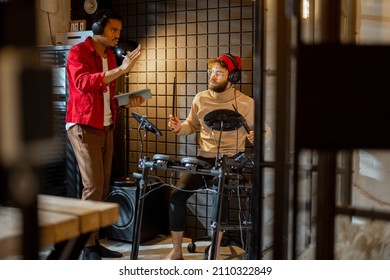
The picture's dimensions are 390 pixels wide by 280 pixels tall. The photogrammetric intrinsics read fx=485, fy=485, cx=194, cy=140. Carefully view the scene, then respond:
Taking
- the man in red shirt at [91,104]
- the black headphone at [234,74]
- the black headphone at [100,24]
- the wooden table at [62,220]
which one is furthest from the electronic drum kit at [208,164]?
the wooden table at [62,220]

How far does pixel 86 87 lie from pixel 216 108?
2.53ft

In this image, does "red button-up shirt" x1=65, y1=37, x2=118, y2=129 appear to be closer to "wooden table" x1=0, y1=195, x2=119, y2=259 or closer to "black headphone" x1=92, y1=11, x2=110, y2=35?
"black headphone" x1=92, y1=11, x2=110, y2=35

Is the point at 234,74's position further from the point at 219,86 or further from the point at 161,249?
the point at 161,249

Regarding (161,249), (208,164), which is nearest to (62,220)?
(208,164)

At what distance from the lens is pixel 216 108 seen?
2.81 meters

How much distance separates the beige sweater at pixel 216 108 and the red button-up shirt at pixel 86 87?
525 mm

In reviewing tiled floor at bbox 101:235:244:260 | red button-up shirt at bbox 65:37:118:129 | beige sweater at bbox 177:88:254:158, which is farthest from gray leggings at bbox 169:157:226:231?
red button-up shirt at bbox 65:37:118:129

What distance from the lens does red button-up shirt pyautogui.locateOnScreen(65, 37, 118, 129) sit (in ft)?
8.00

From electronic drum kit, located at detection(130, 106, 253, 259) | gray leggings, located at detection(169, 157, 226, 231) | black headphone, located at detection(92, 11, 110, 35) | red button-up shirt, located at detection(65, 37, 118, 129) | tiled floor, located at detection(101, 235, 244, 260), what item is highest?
black headphone, located at detection(92, 11, 110, 35)

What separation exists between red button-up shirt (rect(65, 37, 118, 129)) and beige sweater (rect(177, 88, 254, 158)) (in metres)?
0.53

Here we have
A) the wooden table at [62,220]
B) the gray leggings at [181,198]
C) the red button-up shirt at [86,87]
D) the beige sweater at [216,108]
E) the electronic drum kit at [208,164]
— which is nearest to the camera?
the wooden table at [62,220]

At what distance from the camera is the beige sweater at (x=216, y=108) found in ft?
9.04

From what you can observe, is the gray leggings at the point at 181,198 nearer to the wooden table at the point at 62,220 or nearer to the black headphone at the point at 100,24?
the black headphone at the point at 100,24
